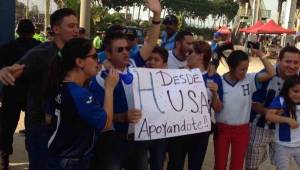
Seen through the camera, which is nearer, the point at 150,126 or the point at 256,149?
the point at 150,126

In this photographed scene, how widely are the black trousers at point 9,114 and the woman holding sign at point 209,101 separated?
190cm

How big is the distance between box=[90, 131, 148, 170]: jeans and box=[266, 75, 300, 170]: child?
146 centimetres

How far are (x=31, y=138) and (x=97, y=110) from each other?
1.34m

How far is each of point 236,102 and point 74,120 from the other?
210 cm

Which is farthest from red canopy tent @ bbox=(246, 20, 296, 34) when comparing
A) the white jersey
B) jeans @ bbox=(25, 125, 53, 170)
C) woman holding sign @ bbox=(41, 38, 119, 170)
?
woman holding sign @ bbox=(41, 38, 119, 170)

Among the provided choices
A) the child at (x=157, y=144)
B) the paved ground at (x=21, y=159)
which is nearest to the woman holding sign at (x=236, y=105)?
the child at (x=157, y=144)

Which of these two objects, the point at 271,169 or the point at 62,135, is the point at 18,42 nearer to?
the point at 62,135

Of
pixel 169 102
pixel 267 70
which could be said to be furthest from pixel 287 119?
pixel 169 102

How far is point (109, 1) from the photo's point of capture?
64938 millimetres

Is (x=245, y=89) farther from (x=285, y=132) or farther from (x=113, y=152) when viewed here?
(x=113, y=152)

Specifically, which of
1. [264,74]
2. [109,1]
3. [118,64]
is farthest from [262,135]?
[109,1]

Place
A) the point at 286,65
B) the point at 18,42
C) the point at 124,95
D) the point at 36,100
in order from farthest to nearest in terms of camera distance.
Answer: the point at 18,42 → the point at 286,65 → the point at 36,100 → the point at 124,95

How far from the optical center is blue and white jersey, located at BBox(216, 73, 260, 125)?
192 inches

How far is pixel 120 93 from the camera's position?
3.92 m
